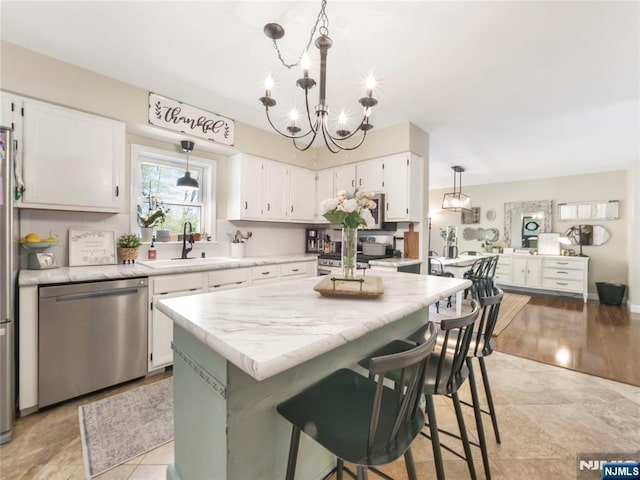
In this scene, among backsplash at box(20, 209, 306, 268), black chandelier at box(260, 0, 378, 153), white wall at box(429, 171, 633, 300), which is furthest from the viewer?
white wall at box(429, 171, 633, 300)

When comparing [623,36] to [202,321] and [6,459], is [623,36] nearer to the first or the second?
[202,321]

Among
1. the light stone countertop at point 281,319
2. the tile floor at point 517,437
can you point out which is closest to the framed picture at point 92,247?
the tile floor at point 517,437

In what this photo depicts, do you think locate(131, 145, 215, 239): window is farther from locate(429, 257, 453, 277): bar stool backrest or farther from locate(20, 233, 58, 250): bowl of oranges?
locate(429, 257, 453, 277): bar stool backrest

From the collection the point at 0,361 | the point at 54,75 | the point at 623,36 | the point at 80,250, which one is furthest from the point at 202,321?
the point at 623,36

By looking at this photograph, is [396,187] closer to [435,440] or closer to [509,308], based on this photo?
[435,440]

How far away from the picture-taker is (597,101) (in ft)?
9.52

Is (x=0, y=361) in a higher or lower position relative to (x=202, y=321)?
lower

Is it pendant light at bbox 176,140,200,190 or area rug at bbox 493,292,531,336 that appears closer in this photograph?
pendant light at bbox 176,140,200,190

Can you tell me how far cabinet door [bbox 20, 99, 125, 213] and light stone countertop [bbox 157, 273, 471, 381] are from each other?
5.97 ft

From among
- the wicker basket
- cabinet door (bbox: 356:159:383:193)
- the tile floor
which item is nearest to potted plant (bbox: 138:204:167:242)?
the wicker basket

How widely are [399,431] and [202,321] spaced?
2.56 feet

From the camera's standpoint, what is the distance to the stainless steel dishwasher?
199 cm

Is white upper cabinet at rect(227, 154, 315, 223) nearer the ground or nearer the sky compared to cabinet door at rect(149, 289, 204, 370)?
nearer the sky

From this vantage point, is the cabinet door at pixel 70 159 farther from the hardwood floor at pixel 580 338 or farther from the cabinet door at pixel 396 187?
the hardwood floor at pixel 580 338
